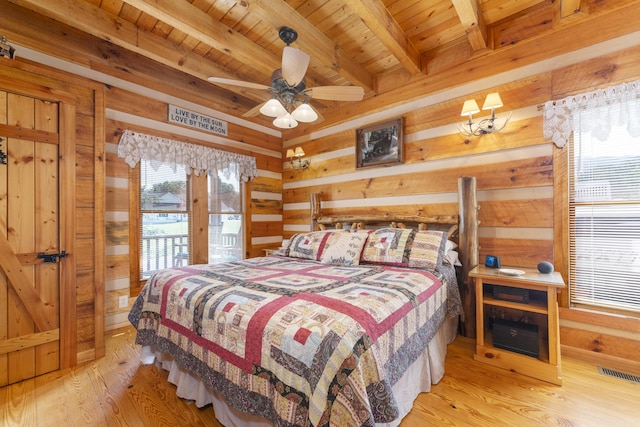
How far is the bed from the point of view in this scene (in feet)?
3.54

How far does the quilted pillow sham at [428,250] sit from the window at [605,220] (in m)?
1.02

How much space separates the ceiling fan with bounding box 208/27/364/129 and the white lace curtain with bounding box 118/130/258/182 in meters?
1.42

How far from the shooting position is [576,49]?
218cm

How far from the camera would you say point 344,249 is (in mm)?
2637

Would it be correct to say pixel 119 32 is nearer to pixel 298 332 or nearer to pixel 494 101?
pixel 298 332

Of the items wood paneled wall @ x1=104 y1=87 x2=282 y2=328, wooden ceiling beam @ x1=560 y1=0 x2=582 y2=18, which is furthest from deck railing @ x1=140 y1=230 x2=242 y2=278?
wooden ceiling beam @ x1=560 y1=0 x2=582 y2=18

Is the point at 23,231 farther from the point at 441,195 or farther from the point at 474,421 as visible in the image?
the point at 441,195

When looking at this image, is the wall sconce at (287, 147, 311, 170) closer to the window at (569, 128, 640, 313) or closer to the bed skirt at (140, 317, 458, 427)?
the bed skirt at (140, 317, 458, 427)

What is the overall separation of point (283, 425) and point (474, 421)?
113cm

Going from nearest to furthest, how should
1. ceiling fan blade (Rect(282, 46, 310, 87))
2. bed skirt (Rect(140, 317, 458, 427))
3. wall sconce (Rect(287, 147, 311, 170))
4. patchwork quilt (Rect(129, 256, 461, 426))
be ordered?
patchwork quilt (Rect(129, 256, 461, 426))
bed skirt (Rect(140, 317, 458, 427))
ceiling fan blade (Rect(282, 46, 310, 87))
wall sconce (Rect(287, 147, 311, 170))

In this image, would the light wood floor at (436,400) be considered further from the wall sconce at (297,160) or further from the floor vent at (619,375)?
the wall sconce at (297,160)

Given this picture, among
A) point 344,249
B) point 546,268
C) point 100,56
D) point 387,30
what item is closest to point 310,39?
point 387,30

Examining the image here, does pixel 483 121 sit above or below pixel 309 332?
above

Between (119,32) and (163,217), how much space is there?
6.08 feet
